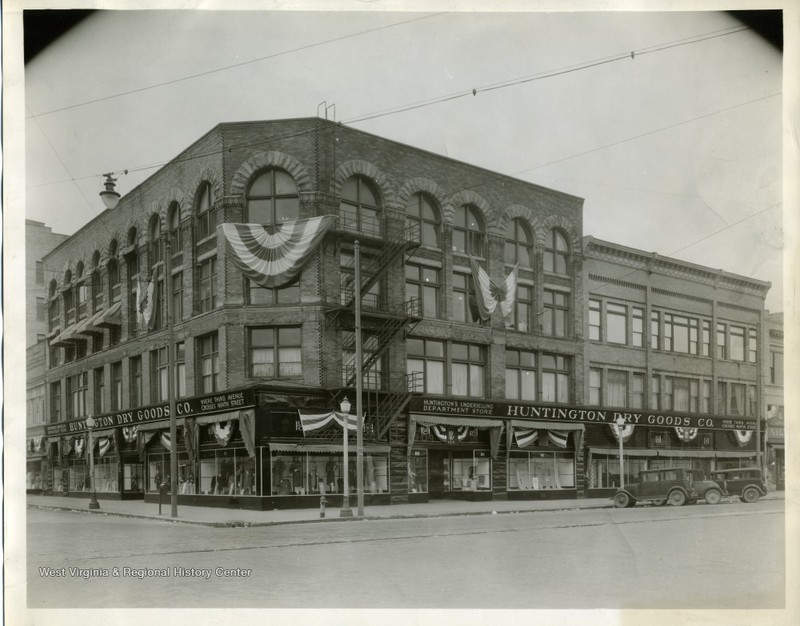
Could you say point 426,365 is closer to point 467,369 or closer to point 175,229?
point 467,369

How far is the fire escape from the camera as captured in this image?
98.5 ft

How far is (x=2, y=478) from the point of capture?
12.2 metres

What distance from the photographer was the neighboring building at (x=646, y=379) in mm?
36531

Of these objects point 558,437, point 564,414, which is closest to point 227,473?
point 558,437

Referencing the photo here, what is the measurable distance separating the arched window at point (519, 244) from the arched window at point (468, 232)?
5.21ft

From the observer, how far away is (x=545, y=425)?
36562 mm

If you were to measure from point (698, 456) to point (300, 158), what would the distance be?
23959mm

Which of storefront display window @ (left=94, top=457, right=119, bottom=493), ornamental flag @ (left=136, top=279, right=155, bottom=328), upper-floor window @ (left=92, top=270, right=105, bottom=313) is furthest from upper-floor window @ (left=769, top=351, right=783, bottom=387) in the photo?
storefront display window @ (left=94, top=457, right=119, bottom=493)

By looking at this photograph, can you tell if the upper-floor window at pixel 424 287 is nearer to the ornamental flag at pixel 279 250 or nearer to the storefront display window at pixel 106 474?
the ornamental flag at pixel 279 250

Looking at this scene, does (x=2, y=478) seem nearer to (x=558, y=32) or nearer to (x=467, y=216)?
(x=558, y=32)

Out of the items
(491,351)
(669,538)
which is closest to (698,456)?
(491,351)

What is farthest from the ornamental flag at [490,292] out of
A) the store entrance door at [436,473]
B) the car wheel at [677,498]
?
the car wheel at [677,498]

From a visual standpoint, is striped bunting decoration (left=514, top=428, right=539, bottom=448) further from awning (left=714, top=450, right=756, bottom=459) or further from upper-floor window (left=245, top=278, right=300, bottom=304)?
upper-floor window (left=245, top=278, right=300, bottom=304)

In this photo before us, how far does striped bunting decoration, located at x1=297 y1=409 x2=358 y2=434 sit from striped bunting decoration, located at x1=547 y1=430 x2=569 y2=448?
448 inches
